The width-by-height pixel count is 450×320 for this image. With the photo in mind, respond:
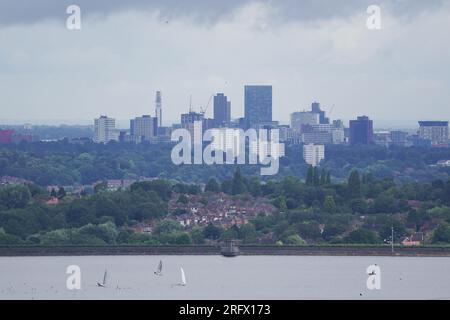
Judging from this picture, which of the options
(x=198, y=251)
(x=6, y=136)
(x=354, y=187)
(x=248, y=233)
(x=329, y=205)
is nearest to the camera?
(x=198, y=251)

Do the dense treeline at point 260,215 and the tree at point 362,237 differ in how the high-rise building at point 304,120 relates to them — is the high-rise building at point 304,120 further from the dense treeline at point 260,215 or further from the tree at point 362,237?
the tree at point 362,237

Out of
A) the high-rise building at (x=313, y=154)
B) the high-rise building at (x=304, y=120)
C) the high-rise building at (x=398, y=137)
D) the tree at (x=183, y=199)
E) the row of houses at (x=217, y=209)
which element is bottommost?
the row of houses at (x=217, y=209)

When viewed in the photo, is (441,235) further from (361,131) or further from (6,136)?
(361,131)

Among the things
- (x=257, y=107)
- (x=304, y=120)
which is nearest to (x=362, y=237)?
(x=257, y=107)

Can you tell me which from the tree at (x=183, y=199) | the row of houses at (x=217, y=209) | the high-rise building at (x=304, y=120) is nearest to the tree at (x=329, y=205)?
the row of houses at (x=217, y=209)

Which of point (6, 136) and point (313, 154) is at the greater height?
point (6, 136)
